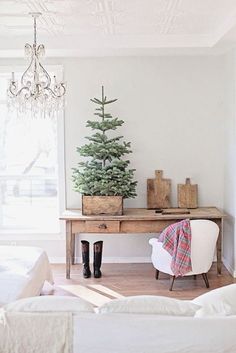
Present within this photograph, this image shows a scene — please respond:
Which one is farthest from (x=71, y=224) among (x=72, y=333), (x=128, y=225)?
(x=72, y=333)

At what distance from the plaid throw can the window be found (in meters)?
1.78

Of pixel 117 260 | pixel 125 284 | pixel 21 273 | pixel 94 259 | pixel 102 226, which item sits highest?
pixel 102 226

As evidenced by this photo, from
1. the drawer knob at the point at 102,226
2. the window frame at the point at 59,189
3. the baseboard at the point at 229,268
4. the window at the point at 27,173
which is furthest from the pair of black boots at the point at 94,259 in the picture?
the baseboard at the point at 229,268

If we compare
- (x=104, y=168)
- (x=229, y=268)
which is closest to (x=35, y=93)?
(x=104, y=168)

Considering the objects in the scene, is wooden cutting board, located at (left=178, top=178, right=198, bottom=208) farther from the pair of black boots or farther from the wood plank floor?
the pair of black boots

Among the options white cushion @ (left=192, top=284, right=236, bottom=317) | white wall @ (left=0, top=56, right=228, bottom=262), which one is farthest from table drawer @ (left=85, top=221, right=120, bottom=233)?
white cushion @ (left=192, top=284, right=236, bottom=317)

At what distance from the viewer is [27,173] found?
621 centimetres

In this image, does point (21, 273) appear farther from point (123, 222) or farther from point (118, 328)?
point (118, 328)

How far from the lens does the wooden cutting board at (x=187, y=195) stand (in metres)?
5.96

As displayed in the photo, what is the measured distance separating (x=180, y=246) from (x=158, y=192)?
4.12ft

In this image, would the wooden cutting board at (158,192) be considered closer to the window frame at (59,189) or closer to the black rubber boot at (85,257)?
the black rubber boot at (85,257)

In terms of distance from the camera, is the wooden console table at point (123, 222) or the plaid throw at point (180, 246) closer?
the plaid throw at point (180, 246)

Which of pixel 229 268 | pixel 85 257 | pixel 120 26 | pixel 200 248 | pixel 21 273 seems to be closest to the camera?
pixel 21 273

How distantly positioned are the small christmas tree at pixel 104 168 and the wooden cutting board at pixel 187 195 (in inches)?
27.7
